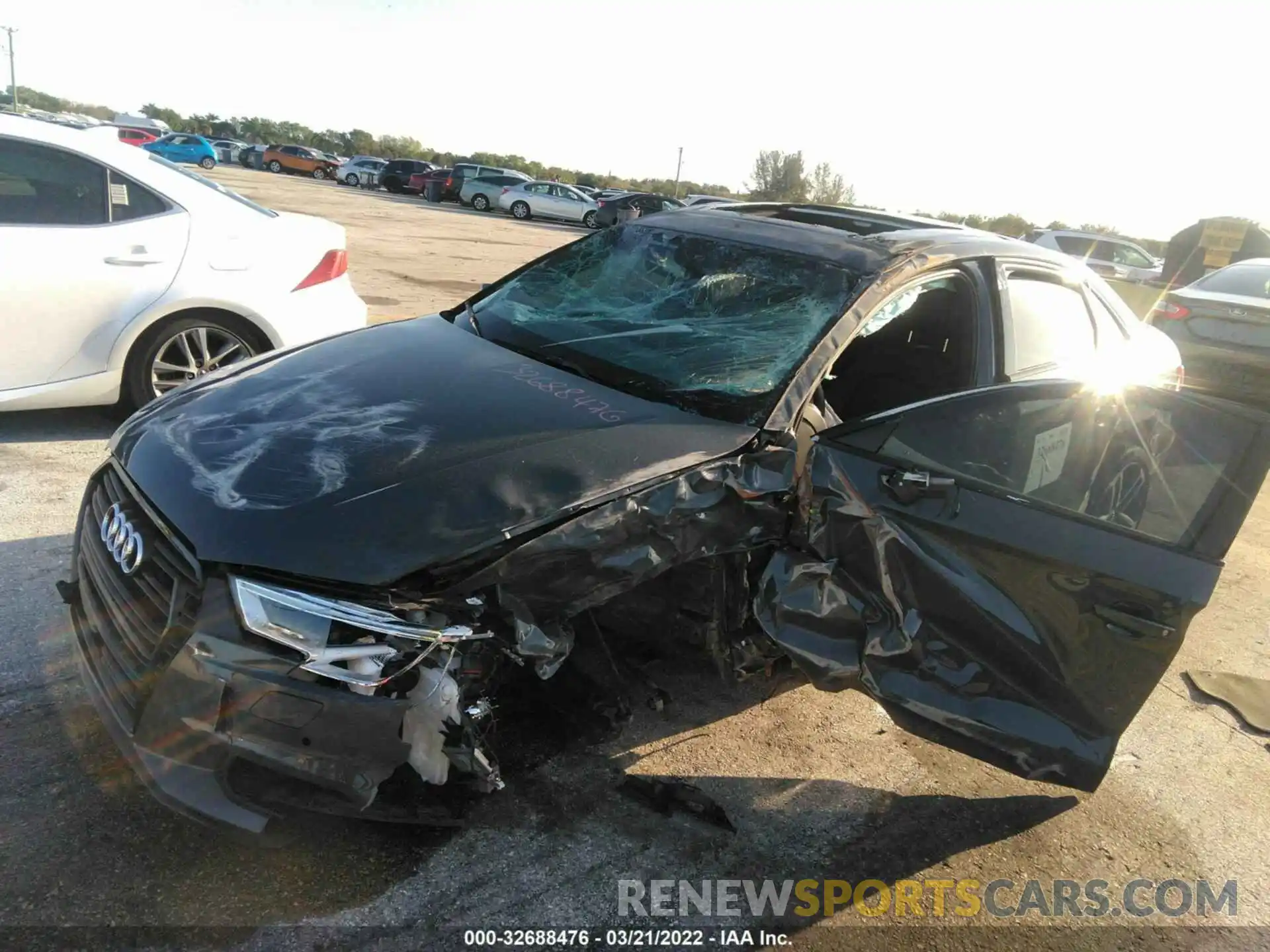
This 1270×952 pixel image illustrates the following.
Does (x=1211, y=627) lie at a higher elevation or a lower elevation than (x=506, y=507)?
lower

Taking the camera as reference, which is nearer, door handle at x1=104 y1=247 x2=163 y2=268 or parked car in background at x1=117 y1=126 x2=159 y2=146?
door handle at x1=104 y1=247 x2=163 y2=268

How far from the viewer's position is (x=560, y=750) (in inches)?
109

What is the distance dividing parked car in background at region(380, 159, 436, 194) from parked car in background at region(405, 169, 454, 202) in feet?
0.36

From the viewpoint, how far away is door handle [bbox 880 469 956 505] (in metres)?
2.43

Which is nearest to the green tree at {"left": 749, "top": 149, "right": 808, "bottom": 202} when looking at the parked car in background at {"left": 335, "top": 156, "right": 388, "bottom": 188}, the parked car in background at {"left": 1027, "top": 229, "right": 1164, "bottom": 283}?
the parked car in background at {"left": 335, "top": 156, "right": 388, "bottom": 188}

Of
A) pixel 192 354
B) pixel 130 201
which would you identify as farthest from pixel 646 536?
pixel 130 201

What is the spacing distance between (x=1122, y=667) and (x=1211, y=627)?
244 centimetres

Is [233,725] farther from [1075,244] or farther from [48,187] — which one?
[1075,244]

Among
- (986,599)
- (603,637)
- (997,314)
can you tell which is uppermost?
(997,314)

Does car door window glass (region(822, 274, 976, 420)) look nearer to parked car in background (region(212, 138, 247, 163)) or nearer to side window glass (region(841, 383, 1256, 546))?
side window glass (region(841, 383, 1256, 546))

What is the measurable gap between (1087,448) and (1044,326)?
128 centimetres

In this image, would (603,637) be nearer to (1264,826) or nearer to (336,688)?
(336,688)

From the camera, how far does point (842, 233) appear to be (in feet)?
11.0

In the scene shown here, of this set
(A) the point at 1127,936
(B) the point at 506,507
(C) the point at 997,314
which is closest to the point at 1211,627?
(C) the point at 997,314
